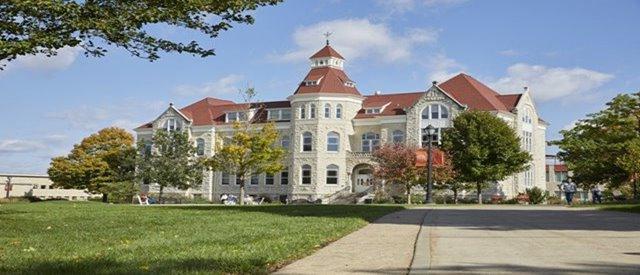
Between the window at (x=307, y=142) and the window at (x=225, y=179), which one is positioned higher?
the window at (x=307, y=142)

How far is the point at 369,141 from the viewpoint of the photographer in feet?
199

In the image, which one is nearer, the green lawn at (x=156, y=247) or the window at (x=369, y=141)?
the green lawn at (x=156, y=247)

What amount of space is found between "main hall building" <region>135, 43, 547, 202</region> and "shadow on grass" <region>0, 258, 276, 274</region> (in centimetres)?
4864

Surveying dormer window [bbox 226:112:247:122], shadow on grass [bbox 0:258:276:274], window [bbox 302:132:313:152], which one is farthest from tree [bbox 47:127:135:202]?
shadow on grass [bbox 0:258:276:274]

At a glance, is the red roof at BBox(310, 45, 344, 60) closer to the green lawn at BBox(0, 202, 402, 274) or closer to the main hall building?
the main hall building

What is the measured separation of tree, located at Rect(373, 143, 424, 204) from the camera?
161ft

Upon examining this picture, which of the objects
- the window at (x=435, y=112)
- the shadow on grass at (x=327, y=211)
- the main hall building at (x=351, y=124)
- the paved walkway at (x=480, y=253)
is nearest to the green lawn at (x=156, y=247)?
the paved walkway at (x=480, y=253)

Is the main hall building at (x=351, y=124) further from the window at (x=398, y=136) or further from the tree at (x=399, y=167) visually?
the tree at (x=399, y=167)

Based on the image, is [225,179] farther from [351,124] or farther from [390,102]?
[390,102]

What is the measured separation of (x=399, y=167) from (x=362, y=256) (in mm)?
41755

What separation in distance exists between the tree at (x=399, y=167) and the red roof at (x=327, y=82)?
10.6m

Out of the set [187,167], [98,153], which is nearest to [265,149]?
[187,167]

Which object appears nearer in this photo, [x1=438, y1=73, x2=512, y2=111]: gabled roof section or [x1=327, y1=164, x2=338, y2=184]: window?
[x1=438, y1=73, x2=512, y2=111]: gabled roof section

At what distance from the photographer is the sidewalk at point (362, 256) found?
7367mm
